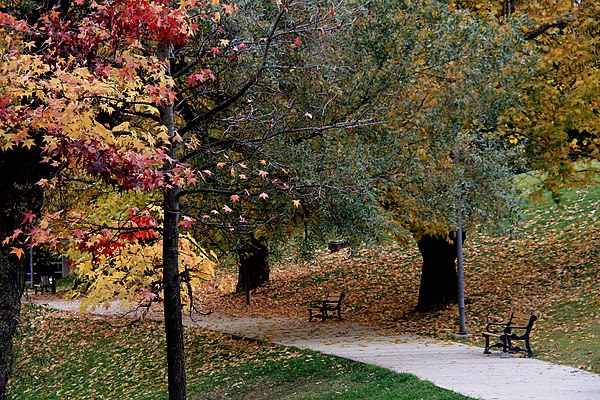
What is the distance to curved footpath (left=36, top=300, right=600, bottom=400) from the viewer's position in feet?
36.9

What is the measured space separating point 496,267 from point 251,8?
13137 millimetres

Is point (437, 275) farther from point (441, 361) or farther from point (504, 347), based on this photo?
point (441, 361)

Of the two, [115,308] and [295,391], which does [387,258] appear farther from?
[295,391]

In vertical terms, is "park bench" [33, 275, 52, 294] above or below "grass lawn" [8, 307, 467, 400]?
above

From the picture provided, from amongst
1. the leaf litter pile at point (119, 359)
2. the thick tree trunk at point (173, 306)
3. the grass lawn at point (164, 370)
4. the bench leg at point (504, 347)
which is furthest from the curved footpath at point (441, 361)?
the thick tree trunk at point (173, 306)

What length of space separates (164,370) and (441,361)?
22.9 ft

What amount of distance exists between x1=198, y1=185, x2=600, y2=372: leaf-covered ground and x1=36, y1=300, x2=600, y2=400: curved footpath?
→ 0.88 metres

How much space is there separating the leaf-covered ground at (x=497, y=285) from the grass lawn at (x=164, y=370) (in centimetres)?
212

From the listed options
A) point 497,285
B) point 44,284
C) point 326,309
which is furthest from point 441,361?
point 44,284

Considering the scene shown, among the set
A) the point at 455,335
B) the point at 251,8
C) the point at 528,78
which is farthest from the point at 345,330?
the point at 251,8

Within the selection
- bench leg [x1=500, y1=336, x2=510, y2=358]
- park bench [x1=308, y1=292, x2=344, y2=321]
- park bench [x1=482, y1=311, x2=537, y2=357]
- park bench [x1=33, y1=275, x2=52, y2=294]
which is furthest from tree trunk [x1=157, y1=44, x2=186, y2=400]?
park bench [x1=33, y1=275, x2=52, y2=294]

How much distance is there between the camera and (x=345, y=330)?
18922 mm

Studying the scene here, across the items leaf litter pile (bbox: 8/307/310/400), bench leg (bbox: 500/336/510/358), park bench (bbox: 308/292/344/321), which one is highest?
park bench (bbox: 308/292/344/321)

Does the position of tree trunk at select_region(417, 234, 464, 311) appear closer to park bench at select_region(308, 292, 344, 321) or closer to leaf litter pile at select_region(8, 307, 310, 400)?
park bench at select_region(308, 292, 344, 321)
